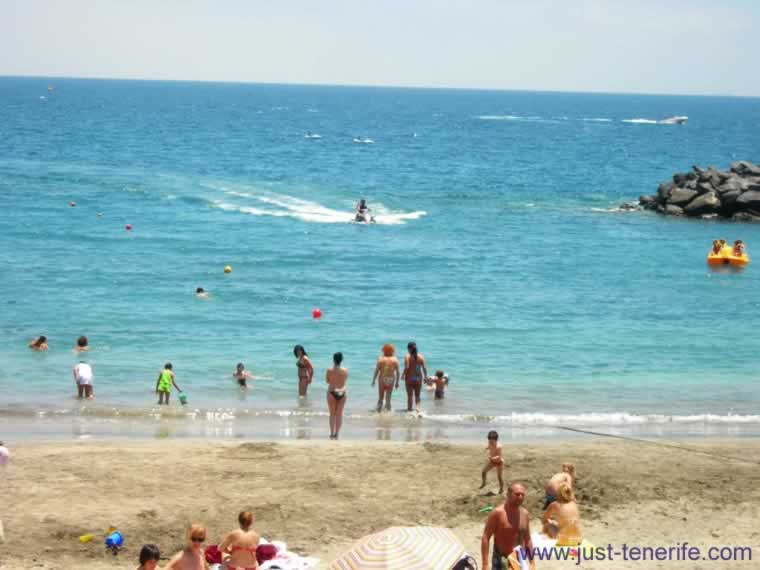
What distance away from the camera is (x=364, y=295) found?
106 ft

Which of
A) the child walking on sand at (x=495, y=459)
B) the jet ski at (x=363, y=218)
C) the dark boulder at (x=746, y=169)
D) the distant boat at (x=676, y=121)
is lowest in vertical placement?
the child walking on sand at (x=495, y=459)

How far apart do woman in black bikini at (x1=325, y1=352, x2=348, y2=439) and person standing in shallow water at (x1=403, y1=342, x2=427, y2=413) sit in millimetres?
2321

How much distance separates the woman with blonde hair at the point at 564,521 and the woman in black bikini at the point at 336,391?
575 centimetres

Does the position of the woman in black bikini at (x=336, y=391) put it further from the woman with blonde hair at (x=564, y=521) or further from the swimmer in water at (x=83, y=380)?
the woman with blonde hair at (x=564, y=521)

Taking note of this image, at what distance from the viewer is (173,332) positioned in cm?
2712

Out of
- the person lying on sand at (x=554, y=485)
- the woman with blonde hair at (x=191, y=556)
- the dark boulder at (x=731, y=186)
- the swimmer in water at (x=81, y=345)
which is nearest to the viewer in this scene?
the woman with blonde hair at (x=191, y=556)

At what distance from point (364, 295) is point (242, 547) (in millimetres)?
21004

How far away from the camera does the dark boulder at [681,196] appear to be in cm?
5194

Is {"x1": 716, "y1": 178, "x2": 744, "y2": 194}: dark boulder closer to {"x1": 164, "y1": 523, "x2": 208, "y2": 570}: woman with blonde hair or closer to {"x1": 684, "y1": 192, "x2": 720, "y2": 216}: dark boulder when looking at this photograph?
{"x1": 684, "y1": 192, "x2": 720, "y2": 216}: dark boulder

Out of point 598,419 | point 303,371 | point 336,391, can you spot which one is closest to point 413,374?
point 303,371

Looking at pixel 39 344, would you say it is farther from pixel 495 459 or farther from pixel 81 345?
pixel 495 459

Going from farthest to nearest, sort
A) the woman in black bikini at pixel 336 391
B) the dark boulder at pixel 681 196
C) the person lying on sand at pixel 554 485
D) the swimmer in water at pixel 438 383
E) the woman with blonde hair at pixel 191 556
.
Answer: the dark boulder at pixel 681 196, the swimmer in water at pixel 438 383, the woman in black bikini at pixel 336 391, the person lying on sand at pixel 554 485, the woman with blonde hair at pixel 191 556

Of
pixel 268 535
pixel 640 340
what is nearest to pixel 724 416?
pixel 640 340

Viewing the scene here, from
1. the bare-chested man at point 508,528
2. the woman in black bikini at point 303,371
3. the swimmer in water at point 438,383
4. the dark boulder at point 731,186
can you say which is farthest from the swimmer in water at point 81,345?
the dark boulder at point 731,186
